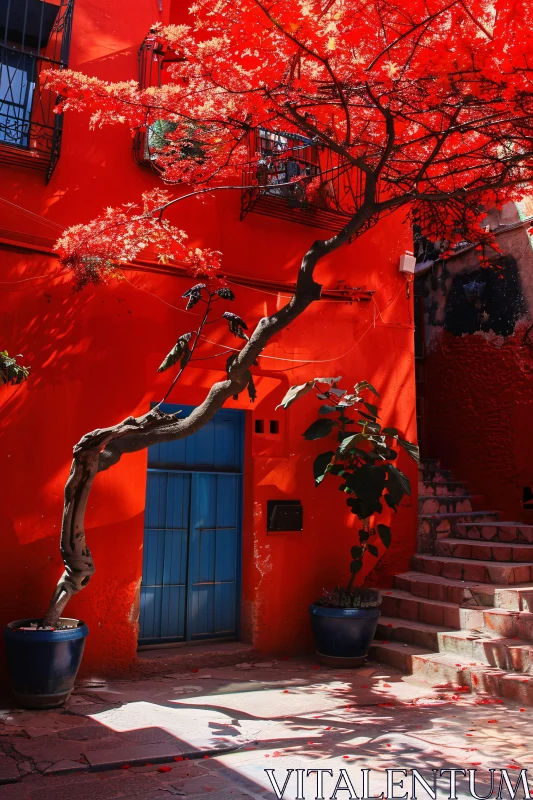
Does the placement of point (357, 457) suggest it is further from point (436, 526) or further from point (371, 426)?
point (436, 526)

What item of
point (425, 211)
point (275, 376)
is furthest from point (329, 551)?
point (425, 211)

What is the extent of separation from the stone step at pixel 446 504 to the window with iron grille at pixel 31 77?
5.67 meters

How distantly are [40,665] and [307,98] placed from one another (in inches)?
184

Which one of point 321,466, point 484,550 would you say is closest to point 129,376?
point 321,466

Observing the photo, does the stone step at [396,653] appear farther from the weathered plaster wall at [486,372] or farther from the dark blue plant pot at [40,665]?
the dark blue plant pot at [40,665]

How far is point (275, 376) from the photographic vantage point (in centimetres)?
693

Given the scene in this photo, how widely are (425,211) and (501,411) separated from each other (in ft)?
9.25

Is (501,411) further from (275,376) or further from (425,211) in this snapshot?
(275,376)

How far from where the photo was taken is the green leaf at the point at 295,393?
6547 millimetres

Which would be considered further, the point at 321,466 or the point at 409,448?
the point at 409,448

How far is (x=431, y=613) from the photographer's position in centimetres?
654

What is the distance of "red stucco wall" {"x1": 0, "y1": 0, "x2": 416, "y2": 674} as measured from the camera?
18.3 feet

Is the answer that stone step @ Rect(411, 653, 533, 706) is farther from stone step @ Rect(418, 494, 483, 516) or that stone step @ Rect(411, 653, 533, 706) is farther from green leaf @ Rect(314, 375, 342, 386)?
green leaf @ Rect(314, 375, 342, 386)

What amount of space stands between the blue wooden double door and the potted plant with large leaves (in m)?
0.86
